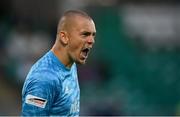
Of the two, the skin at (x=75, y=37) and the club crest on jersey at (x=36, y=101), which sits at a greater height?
the skin at (x=75, y=37)

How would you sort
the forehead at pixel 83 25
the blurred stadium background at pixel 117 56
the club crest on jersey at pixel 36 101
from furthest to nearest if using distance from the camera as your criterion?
the blurred stadium background at pixel 117 56 → the forehead at pixel 83 25 → the club crest on jersey at pixel 36 101

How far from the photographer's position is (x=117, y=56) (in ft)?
49.8

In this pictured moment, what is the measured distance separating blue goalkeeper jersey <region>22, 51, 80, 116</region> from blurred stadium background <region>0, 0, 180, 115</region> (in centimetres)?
744

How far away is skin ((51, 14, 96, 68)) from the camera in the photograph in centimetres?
579

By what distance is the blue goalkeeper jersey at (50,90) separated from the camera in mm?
5406

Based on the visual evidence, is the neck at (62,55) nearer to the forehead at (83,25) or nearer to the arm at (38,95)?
the forehead at (83,25)

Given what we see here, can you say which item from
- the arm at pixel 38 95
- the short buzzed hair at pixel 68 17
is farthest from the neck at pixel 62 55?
the arm at pixel 38 95

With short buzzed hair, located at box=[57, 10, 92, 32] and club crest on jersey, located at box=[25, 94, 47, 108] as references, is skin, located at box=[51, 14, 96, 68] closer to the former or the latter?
short buzzed hair, located at box=[57, 10, 92, 32]

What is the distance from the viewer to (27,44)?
16031mm

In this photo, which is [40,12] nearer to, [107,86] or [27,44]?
[27,44]

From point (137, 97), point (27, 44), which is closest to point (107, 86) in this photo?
point (137, 97)

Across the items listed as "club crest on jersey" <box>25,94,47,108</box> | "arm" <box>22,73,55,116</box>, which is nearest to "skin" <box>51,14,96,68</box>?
"arm" <box>22,73,55,116</box>

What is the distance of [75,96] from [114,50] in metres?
9.43

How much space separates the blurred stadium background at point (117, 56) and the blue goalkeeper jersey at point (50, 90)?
7441mm
